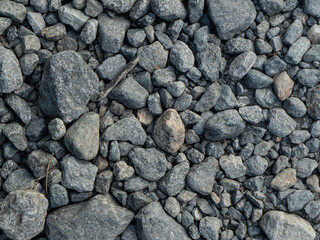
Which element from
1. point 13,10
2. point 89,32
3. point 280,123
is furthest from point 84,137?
point 280,123

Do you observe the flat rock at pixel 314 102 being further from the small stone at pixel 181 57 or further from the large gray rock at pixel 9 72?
the large gray rock at pixel 9 72

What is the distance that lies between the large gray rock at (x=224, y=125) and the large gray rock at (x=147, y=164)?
0.32 meters

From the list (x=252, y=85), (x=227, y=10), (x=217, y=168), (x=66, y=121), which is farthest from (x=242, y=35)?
(x=66, y=121)

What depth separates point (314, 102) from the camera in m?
2.12

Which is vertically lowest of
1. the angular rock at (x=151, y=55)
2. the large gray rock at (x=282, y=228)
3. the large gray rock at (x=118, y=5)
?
the large gray rock at (x=282, y=228)

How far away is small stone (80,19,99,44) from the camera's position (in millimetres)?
2006

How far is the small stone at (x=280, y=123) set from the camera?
2.10m

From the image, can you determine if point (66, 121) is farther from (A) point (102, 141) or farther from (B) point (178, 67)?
(B) point (178, 67)

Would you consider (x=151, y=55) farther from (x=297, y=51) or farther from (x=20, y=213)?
(x=20, y=213)

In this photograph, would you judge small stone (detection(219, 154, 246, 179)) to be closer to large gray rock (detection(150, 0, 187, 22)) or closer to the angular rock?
the angular rock

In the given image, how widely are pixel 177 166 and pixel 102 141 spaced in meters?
0.44

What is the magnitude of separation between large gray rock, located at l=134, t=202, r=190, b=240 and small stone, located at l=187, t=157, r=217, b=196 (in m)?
0.22

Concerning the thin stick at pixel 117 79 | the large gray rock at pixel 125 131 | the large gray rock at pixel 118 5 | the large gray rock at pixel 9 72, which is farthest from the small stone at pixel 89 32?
the large gray rock at pixel 125 131

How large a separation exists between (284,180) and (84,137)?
1145 millimetres
